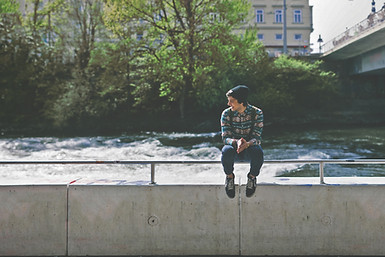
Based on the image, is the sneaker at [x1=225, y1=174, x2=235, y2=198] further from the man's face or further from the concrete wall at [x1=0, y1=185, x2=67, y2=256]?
the concrete wall at [x1=0, y1=185, x2=67, y2=256]

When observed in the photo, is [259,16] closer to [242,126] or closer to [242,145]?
[242,126]

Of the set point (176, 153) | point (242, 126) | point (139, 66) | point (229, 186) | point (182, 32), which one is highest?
point (182, 32)

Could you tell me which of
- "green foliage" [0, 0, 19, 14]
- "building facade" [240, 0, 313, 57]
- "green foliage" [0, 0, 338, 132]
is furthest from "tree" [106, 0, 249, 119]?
"building facade" [240, 0, 313, 57]

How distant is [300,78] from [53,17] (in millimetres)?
25254

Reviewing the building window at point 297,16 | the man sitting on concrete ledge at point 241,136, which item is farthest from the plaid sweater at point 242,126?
the building window at point 297,16

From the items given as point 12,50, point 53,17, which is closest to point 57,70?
point 12,50

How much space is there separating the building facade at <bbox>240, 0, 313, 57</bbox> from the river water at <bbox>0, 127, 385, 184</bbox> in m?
41.0

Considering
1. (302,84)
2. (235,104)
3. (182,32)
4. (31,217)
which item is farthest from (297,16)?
(31,217)

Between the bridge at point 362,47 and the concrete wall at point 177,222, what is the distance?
25.0 m

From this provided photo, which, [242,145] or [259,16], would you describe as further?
[259,16]

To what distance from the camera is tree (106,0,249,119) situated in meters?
30.8

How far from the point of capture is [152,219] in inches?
179

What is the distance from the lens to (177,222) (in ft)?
14.9

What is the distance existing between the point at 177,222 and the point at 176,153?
1429 centimetres
